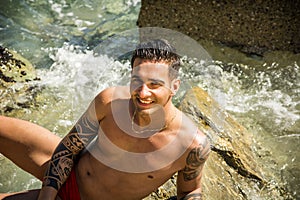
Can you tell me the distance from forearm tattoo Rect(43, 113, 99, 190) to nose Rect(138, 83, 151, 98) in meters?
0.39

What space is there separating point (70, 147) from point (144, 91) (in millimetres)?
570

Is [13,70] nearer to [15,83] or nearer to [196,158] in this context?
[15,83]

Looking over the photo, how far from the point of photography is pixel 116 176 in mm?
2488

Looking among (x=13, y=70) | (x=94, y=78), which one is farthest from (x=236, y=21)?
(x=13, y=70)

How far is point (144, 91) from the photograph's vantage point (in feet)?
7.13

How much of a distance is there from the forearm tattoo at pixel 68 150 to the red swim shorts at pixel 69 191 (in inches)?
1.3

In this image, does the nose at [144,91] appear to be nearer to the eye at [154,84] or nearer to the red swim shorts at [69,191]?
the eye at [154,84]

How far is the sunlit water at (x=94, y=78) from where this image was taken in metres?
3.86

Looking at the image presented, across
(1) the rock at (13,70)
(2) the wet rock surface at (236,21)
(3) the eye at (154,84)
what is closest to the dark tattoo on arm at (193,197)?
(3) the eye at (154,84)

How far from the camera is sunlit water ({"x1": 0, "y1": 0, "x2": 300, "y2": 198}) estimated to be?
3.86 metres


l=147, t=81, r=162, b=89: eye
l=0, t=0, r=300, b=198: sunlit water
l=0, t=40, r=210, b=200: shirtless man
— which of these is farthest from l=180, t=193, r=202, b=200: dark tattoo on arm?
l=0, t=0, r=300, b=198: sunlit water

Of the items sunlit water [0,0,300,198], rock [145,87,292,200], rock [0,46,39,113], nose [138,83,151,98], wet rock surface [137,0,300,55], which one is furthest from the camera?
wet rock surface [137,0,300,55]

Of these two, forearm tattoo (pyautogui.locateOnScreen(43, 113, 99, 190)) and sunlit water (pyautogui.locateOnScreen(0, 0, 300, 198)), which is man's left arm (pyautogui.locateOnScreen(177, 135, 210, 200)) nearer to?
forearm tattoo (pyautogui.locateOnScreen(43, 113, 99, 190))

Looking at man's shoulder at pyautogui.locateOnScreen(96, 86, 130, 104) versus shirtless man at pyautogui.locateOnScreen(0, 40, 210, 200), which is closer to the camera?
shirtless man at pyautogui.locateOnScreen(0, 40, 210, 200)
